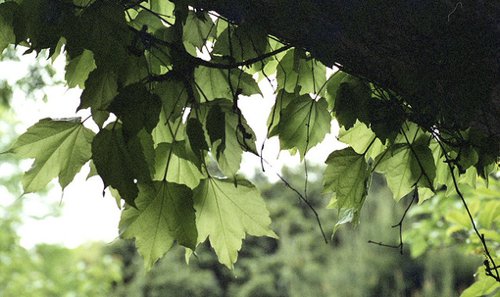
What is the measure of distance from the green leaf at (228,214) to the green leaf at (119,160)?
0.61 feet

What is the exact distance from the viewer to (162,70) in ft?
4.30

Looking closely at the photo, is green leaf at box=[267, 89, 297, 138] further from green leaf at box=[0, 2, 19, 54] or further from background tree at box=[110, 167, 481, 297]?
background tree at box=[110, 167, 481, 297]

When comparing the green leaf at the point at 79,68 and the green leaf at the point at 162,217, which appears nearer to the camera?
the green leaf at the point at 162,217

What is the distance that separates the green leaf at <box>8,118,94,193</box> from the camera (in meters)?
1.12

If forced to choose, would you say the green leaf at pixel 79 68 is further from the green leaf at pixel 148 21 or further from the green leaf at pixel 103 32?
the green leaf at pixel 103 32

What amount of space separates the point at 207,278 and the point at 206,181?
1060 cm

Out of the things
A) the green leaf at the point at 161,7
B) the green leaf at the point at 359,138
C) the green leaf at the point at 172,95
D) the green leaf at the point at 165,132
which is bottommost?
the green leaf at the point at 172,95

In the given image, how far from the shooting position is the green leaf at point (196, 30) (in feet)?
4.24

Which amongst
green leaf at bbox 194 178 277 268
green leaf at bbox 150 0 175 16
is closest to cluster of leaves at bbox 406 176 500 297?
green leaf at bbox 194 178 277 268

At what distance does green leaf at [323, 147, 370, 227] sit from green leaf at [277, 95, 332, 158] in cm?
6

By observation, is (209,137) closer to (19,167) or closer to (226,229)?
(226,229)

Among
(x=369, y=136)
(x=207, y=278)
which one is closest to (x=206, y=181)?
(x=369, y=136)

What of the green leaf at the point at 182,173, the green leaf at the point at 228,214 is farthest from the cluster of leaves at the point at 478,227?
the green leaf at the point at 182,173

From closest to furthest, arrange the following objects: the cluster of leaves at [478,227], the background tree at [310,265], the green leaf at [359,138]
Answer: the green leaf at [359,138], the cluster of leaves at [478,227], the background tree at [310,265]
